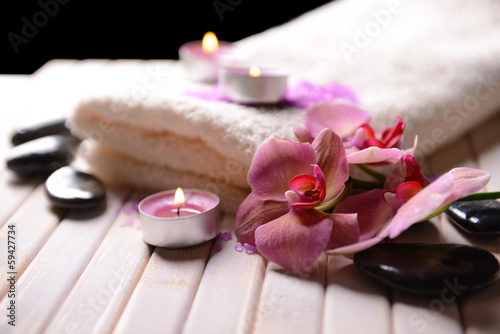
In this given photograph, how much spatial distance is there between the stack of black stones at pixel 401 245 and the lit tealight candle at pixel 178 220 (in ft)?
0.40

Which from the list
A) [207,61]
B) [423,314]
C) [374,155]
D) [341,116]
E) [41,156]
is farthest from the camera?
[207,61]

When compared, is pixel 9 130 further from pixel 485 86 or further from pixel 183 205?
pixel 485 86

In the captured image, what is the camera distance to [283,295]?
1.88 ft

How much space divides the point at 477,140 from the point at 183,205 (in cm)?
58

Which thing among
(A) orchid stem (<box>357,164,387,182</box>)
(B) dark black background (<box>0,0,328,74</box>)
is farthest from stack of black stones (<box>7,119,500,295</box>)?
(B) dark black background (<box>0,0,328,74</box>)

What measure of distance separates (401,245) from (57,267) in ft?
1.30

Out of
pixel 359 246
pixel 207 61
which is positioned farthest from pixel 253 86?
pixel 359 246

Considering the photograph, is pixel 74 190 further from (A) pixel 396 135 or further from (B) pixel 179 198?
(A) pixel 396 135

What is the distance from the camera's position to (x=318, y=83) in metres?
0.97

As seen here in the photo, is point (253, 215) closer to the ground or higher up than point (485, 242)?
higher up

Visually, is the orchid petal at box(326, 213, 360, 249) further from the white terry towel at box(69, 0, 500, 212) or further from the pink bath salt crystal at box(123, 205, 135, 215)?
the pink bath salt crystal at box(123, 205, 135, 215)

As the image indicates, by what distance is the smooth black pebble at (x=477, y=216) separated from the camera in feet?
2.17

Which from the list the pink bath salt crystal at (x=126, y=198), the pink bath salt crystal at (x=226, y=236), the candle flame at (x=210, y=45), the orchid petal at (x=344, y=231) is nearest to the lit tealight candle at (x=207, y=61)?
the candle flame at (x=210, y=45)

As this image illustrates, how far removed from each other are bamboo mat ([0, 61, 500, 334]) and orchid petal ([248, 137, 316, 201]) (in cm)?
8
